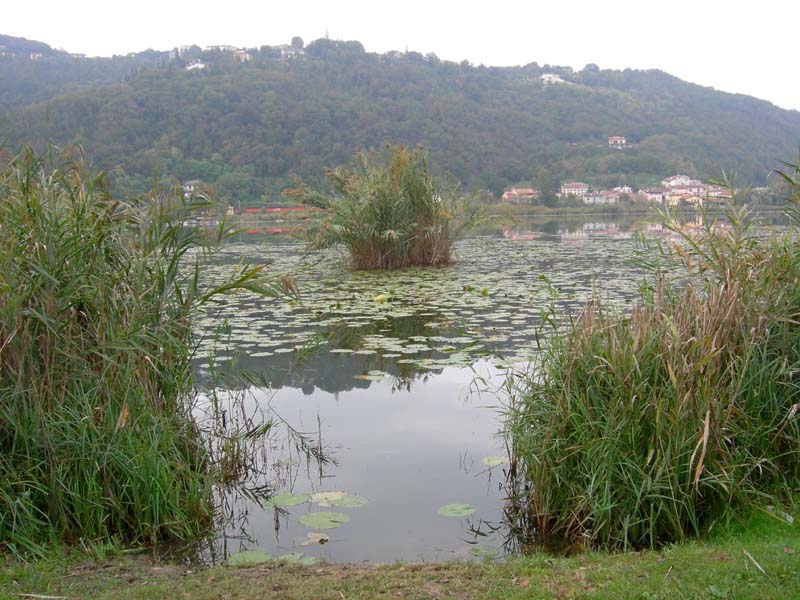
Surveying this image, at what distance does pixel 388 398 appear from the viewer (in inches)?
250

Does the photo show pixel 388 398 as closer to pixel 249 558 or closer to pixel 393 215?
pixel 249 558

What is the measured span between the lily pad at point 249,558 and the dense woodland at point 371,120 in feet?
60.6

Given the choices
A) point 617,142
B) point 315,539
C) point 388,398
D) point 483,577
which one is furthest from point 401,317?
point 617,142

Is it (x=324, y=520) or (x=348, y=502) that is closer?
(x=324, y=520)

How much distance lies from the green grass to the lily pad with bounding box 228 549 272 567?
14 centimetres

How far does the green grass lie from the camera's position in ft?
9.00

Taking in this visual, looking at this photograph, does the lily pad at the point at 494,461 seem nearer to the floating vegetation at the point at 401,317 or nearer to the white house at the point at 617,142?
the floating vegetation at the point at 401,317

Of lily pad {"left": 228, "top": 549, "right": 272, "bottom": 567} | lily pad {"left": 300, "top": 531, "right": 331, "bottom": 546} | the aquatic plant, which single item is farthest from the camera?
the aquatic plant

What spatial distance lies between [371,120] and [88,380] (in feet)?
158

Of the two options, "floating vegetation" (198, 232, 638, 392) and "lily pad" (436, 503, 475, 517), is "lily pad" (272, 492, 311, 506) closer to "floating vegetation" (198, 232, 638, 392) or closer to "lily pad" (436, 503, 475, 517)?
"lily pad" (436, 503, 475, 517)

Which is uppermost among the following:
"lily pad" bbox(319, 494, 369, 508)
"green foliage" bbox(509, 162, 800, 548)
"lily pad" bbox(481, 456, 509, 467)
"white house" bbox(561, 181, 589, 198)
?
"white house" bbox(561, 181, 589, 198)

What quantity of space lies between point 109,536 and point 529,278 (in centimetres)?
974

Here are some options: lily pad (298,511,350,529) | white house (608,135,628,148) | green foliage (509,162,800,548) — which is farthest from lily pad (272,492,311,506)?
white house (608,135,628,148)

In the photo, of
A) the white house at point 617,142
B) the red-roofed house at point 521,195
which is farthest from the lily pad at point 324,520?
the white house at point 617,142
